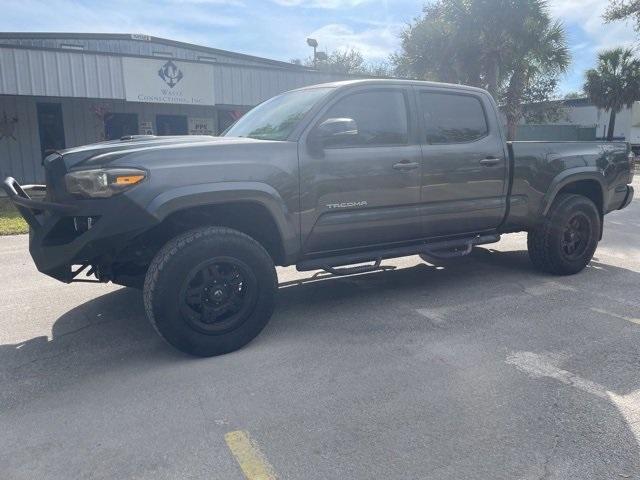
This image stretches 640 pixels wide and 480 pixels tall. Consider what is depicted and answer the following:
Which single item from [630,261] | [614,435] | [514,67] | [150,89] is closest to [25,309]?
[614,435]

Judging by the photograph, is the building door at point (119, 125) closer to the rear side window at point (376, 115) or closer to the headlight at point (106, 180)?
the rear side window at point (376, 115)

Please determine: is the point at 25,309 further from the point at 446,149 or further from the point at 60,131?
the point at 60,131

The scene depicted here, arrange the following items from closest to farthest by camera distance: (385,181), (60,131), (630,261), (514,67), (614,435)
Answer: (614,435) < (385,181) < (630,261) < (60,131) < (514,67)

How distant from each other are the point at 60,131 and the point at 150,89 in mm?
3541

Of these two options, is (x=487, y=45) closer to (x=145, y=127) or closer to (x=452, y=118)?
(x=145, y=127)

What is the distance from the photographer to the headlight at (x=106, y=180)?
10.8 ft

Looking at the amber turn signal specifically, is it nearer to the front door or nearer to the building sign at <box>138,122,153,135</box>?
the front door

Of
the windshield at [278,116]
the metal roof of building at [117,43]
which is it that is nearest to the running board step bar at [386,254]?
the windshield at [278,116]

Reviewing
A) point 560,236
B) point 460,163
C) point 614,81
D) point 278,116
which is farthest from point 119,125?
point 614,81

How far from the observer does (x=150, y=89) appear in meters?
15.3

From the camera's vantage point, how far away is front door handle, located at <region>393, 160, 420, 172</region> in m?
4.35

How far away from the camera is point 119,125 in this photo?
681 inches

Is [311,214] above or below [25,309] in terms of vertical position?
above

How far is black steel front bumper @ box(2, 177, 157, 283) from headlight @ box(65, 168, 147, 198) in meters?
0.05
